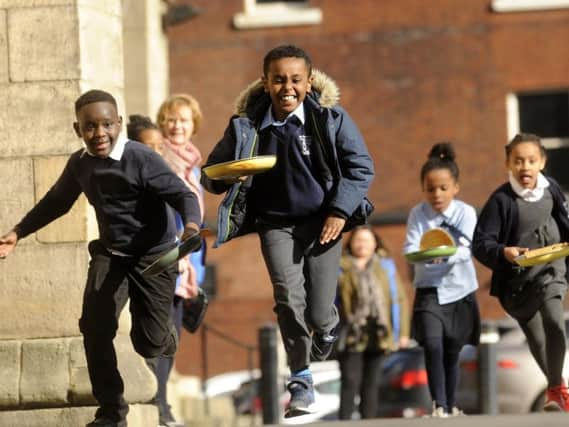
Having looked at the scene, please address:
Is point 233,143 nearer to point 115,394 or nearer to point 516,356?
point 115,394

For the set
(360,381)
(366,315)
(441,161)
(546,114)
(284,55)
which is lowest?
(360,381)

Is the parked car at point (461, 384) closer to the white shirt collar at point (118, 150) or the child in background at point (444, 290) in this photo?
the child in background at point (444, 290)

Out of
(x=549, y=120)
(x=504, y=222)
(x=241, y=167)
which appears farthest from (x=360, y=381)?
(x=549, y=120)

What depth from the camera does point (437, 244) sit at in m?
10.8

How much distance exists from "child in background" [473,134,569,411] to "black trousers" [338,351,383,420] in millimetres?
2527

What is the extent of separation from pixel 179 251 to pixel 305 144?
34.9 inches

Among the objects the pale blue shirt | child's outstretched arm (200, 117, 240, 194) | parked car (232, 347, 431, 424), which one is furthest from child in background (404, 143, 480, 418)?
parked car (232, 347, 431, 424)

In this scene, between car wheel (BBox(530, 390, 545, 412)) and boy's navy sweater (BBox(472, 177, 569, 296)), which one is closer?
boy's navy sweater (BBox(472, 177, 569, 296))

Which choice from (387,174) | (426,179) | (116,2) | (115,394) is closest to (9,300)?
(115,394)

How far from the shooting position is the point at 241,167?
28.1 feet

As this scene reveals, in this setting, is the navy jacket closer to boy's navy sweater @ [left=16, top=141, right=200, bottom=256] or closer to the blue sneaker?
boy's navy sweater @ [left=16, top=141, right=200, bottom=256]

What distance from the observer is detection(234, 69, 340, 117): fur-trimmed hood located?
9109mm

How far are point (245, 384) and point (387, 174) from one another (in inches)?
471

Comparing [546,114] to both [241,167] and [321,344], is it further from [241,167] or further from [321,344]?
[241,167]
